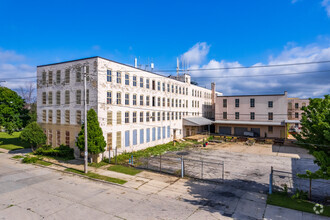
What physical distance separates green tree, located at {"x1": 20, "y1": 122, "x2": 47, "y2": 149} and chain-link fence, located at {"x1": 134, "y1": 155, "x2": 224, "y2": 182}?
14514 millimetres

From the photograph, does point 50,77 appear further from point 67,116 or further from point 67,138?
point 67,138

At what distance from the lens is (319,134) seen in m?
13.6

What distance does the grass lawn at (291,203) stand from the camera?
13.0 meters

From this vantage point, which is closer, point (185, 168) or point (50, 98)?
point (185, 168)

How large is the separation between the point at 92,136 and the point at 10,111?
19224 millimetres

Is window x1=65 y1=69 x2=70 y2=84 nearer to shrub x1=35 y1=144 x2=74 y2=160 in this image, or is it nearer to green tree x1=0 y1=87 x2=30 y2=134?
shrub x1=35 y1=144 x2=74 y2=160

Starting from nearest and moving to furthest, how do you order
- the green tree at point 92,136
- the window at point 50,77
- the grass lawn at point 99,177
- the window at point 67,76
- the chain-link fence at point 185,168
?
1. the grass lawn at point 99,177
2. the chain-link fence at point 185,168
3. the green tree at point 92,136
4. the window at point 67,76
5. the window at point 50,77

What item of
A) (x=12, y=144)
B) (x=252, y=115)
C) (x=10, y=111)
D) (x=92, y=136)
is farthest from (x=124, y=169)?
(x=252, y=115)

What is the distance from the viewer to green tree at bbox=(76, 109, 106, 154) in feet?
72.7

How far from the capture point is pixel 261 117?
44.8 meters

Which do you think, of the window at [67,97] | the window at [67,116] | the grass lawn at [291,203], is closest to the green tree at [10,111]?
the window at [67,116]

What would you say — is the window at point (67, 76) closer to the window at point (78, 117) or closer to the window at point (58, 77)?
the window at point (58, 77)

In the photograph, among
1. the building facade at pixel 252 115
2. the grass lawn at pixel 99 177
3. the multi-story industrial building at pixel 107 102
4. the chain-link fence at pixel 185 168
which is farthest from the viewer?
the building facade at pixel 252 115

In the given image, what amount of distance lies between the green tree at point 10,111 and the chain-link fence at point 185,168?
2205 centimetres
